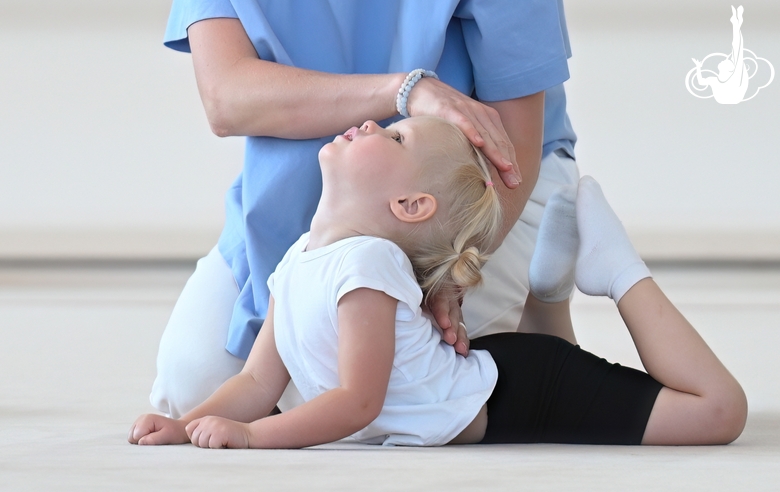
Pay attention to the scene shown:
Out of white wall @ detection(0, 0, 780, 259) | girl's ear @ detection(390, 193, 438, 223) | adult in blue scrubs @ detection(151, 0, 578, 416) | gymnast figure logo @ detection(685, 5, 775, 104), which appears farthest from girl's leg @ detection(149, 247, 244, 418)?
gymnast figure logo @ detection(685, 5, 775, 104)

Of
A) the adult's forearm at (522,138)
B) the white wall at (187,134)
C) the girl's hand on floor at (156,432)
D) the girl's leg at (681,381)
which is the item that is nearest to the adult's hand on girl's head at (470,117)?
the adult's forearm at (522,138)

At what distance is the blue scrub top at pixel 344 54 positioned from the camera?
1.25m

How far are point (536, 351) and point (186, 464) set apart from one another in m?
0.47

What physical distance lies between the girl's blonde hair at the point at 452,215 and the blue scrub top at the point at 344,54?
0.74 feet

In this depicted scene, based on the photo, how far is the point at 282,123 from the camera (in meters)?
1.22

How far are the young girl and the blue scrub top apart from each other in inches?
6.3

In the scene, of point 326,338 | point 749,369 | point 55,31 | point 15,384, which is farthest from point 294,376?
point 55,31

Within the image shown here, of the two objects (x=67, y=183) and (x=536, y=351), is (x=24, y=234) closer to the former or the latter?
(x=67, y=183)

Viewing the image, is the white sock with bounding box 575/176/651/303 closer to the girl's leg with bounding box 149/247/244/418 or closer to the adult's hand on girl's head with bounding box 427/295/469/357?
the adult's hand on girl's head with bounding box 427/295/469/357

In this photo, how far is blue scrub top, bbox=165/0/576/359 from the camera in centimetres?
125

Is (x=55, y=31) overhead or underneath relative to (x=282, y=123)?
underneath

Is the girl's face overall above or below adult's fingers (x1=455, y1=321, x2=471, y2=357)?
above

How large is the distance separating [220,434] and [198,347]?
0.44 m

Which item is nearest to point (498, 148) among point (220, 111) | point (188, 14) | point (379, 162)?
point (379, 162)
